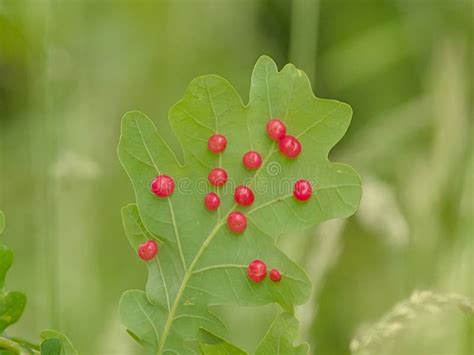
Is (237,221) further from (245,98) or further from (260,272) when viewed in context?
(245,98)

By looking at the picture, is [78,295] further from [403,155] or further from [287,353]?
[287,353]

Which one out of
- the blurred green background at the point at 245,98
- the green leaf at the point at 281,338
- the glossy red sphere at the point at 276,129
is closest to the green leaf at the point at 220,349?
the green leaf at the point at 281,338

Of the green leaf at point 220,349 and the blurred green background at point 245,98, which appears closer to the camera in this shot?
the green leaf at point 220,349

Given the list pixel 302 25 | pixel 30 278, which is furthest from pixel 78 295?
pixel 302 25

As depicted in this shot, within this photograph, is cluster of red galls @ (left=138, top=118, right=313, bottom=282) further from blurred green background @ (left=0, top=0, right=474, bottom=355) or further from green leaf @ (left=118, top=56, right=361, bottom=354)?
blurred green background @ (left=0, top=0, right=474, bottom=355)

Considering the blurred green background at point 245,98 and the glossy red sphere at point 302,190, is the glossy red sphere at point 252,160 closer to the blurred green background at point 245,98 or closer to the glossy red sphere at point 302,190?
the glossy red sphere at point 302,190

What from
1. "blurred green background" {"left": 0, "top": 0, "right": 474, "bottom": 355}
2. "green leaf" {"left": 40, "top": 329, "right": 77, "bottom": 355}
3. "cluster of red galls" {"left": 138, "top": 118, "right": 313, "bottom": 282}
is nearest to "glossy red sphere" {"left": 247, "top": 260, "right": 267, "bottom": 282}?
"cluster of red galls" {"left": 138, "top": 118, "right": 313, "bottom": 282}

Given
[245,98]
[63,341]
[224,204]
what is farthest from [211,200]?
[245,98]
